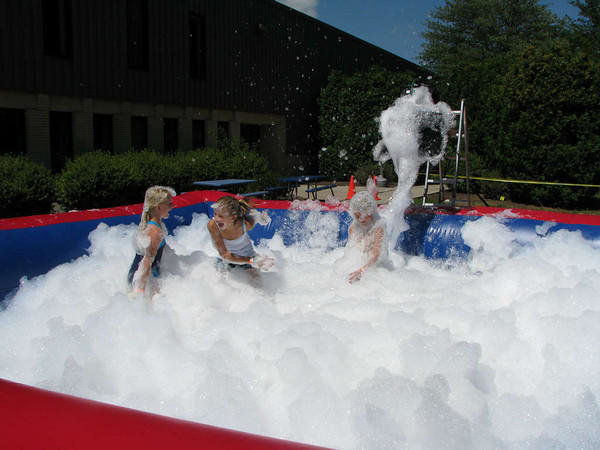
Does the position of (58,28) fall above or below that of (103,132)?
above

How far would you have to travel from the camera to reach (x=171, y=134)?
1227cm

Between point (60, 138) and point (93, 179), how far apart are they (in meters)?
2.93

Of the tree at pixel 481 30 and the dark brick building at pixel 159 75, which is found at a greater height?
the tree at pixel 481 30

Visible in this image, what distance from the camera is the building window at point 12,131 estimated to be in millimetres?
9164

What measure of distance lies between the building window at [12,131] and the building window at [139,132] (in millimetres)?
2448

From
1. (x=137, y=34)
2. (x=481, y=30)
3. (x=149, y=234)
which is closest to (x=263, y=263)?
(x=149, y=234)

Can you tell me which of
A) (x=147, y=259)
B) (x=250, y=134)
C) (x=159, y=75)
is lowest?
(x=147, y=259)

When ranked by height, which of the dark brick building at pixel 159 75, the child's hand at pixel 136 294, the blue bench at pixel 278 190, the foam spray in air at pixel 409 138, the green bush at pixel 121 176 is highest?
the dark brick building at pixel 159 75

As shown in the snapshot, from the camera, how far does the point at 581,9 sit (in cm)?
2214

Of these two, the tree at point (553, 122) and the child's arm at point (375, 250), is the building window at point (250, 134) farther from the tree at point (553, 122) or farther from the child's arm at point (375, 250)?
the child's arm at point (375, 250)

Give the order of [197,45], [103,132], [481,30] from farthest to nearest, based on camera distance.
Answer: [481,30], [197,45], [103,132]

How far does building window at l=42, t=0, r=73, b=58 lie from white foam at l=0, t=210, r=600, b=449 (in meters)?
6.63

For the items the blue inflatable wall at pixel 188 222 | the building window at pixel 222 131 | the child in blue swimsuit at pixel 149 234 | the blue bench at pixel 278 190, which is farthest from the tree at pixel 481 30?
the child in blue swimsuit at pixel 149 234

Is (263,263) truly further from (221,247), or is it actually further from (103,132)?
(103,132)
